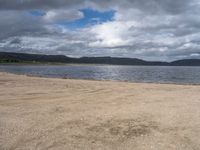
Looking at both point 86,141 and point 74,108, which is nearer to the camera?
point 86,141

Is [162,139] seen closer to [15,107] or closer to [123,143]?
[123,143]

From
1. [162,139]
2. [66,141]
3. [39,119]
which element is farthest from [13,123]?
[162,139]

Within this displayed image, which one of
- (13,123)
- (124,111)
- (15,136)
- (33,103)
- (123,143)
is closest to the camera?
(123,143)

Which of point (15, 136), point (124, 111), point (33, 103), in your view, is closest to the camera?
point (15, 136)

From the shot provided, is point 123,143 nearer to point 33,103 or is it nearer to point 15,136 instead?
point 15,136

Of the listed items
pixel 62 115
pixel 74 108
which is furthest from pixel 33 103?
pixel 62 115

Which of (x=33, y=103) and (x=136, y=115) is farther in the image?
(x=33, y=103)

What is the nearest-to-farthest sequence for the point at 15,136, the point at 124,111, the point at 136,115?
the point at 15,136, the point at 136,115, the point at 124,111

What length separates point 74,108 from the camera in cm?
1362

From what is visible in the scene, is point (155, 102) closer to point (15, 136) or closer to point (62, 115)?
point (62, 115)

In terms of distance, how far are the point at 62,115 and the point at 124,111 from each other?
275 centimetres

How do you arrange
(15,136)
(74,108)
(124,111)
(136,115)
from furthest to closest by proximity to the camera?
(74,108) → (124,111) → (136,115) → (15,136)

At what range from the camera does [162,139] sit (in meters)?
8.81

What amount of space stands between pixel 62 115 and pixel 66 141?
3.42 m
